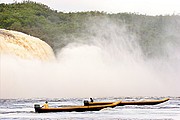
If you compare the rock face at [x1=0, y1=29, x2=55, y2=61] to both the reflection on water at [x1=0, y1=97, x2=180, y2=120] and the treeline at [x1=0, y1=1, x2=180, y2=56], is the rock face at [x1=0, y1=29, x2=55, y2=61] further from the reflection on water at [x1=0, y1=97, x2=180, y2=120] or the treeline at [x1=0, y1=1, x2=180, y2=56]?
the reflection on water at [x1=0, y1=97, x2=180, y2=120]

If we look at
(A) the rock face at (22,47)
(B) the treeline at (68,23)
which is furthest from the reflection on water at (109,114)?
(B) the treeline at (68,23)

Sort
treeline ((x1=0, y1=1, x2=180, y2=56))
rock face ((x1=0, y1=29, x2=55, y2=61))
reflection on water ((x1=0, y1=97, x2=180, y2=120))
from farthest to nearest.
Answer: treeline ((x1=0, y1=1, x2=180, y2=56)) → rock face ((x1=0, y1=29, x2=55, y2=61)) → reflection on water ((x1=0, y1=97, x2=180, y2=120))

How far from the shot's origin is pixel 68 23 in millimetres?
168750

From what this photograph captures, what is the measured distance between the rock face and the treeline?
20.9 metres

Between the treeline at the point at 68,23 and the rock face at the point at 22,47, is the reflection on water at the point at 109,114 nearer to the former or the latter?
the rock face at the point at 22,47

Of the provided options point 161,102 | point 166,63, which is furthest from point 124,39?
point 161,102

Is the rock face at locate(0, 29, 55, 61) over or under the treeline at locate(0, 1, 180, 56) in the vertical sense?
under

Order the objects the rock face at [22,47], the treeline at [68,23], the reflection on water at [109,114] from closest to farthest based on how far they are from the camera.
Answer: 1. the reflection on water at [109,114]
2. the rock face at [22,47]
3. the treeline at [68,23]

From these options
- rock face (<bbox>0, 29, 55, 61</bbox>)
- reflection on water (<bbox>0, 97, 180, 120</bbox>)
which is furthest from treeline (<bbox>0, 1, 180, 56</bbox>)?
reflection on water (<bbox>0, 97, 180, 120</bbox>)

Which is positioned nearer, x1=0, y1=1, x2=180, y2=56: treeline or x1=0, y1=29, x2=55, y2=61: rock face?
x1=0, y1=29, x2=55, y2=61: rock face

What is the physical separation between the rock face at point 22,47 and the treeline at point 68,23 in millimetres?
20917

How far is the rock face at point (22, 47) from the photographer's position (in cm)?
10136

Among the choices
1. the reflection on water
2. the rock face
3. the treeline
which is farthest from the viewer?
the treeline

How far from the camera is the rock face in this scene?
101 meters
